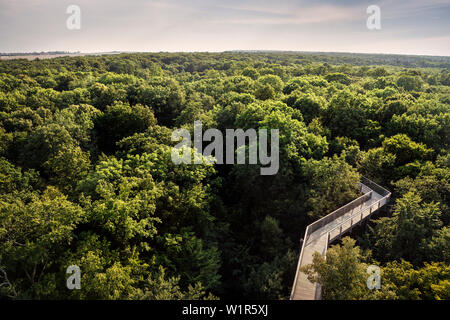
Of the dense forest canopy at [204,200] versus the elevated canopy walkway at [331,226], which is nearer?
the dense forest canopy at [204,200]

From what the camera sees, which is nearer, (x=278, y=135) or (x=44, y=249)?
(x=44, y=249)

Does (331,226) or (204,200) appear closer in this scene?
(331,226)

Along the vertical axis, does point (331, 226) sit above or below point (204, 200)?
below

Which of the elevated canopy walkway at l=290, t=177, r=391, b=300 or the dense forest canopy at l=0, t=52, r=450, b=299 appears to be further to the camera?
the elevated canopy walkway at l=290, t=177, r=391, b=300
